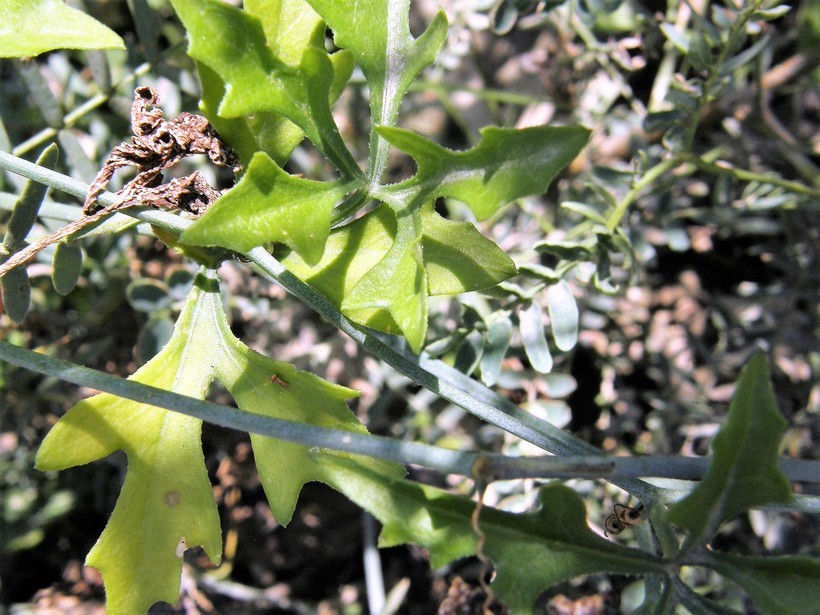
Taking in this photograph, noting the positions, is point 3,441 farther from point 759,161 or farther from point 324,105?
point 759,161

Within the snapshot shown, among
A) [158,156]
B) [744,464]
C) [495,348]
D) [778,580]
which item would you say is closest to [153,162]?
[158,156]

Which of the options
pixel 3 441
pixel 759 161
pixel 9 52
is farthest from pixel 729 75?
pixel 3 441

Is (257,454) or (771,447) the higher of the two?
(771,447)

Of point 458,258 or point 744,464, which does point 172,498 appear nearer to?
point 458,258

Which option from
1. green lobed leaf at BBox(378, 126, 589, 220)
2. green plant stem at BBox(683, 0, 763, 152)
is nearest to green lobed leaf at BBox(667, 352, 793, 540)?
green lobed leaf at BBox(378, 126, 589, 220)

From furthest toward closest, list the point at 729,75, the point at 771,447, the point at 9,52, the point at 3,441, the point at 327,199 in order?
the point at 3,441 < the point at 729,75 < the point at 9,52 < the point at 327,199 < the point at 771,447

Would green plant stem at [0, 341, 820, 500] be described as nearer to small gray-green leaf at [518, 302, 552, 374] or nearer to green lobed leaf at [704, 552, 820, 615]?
green lobed leaf at [704, 552, 820, 615]
